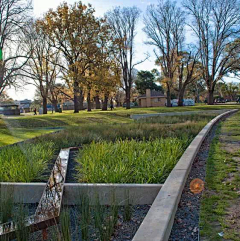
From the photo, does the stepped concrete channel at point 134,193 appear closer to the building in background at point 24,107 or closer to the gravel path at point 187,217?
the gravel path at point 187,217

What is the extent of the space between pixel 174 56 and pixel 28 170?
33.8 metres

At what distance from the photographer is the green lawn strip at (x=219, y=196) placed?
260 cm

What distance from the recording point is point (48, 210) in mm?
3195

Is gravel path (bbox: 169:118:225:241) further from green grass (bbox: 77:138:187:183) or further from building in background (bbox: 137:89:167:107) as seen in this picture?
building in background (bbox: 137:89:167:107)

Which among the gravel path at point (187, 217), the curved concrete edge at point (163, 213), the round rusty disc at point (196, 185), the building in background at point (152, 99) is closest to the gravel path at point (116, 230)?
the curved concrete edge at point (163, 213)

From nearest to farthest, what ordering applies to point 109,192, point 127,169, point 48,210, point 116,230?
1. point 116,230
2. point 48,210
3. point 109,192
4. point 127,169

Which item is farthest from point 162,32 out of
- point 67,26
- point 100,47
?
point 67,26

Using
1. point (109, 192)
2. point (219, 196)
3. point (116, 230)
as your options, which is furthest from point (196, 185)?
point (116, 230)

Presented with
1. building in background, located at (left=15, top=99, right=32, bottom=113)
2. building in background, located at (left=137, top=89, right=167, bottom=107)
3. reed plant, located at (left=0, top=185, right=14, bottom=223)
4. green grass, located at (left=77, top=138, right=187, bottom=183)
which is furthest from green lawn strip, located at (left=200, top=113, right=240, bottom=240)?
building in background, located at (left=15, top=99, right=32, bottom=113)

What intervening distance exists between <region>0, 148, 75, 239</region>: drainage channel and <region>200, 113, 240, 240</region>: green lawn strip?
1.57 metres

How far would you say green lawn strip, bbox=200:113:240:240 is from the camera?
8.52 feet

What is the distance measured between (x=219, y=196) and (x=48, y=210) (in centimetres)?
215

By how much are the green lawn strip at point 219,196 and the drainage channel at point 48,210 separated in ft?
5.16

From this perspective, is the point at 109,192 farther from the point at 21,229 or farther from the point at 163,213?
the point at 21,229
